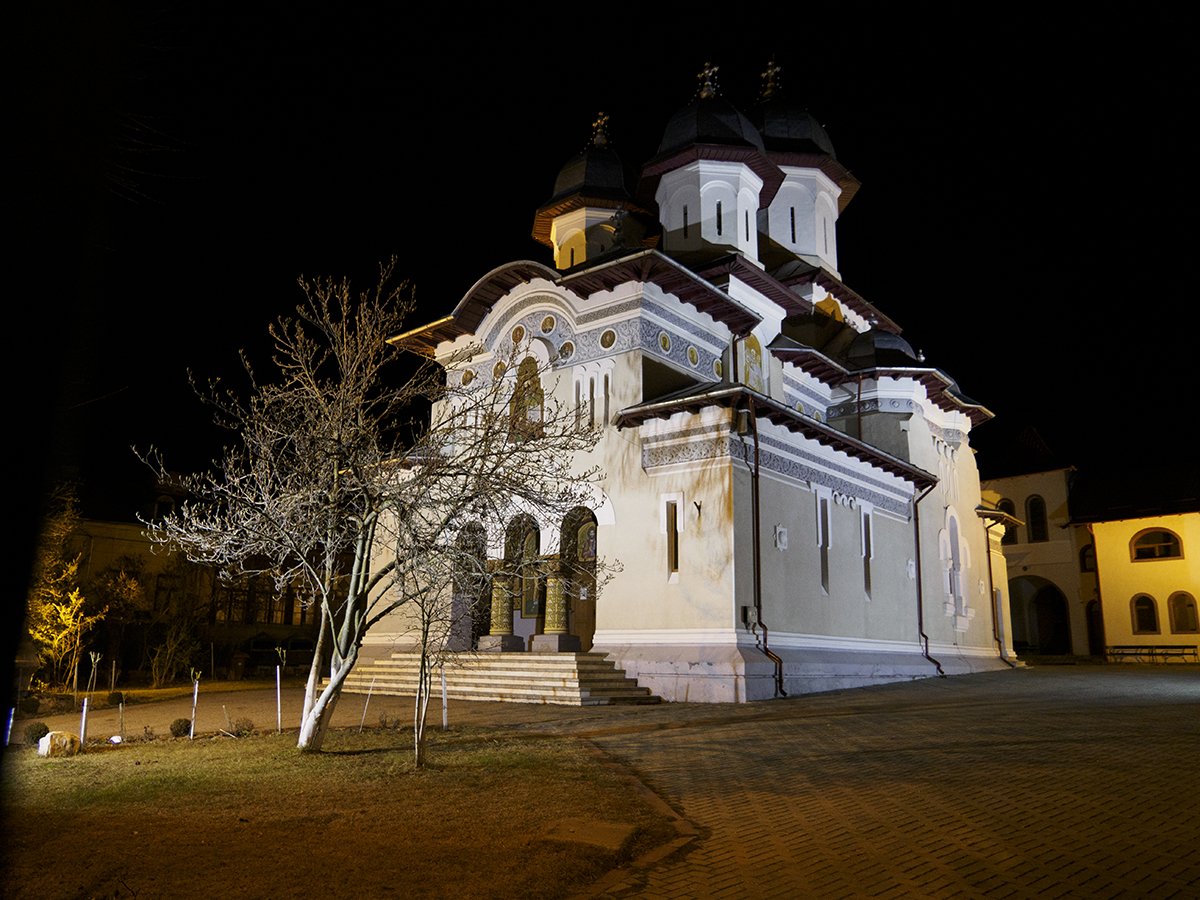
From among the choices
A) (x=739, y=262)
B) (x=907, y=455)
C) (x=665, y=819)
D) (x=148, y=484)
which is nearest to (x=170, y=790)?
(x=665, y=819)

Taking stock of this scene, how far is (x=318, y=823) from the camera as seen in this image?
20.1 feet

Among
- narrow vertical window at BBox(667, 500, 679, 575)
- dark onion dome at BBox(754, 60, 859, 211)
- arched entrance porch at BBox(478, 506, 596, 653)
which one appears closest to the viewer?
narrow vertical window at BBox(667, 500, 679, 575)

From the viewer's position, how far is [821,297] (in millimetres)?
26953

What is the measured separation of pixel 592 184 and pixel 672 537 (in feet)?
41.3

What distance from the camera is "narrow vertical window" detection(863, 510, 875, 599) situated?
70.0 feet

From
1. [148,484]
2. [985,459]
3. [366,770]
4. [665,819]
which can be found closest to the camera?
[665,819]

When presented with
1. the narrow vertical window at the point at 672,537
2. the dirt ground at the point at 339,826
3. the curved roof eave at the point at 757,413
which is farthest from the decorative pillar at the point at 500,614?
the dirt ground at the point at 339,826

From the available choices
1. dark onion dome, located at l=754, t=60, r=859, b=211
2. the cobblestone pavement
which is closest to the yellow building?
dark onion dome, located at l=754, t=60, r=859, b=211

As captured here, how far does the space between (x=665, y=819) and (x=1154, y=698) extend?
12755 millimetres

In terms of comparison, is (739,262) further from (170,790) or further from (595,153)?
(170,790)

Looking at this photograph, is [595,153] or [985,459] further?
[985,459]

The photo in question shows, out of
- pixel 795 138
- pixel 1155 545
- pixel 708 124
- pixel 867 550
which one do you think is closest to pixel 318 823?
pixel 867 550

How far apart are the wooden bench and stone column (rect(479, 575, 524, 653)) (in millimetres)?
26775

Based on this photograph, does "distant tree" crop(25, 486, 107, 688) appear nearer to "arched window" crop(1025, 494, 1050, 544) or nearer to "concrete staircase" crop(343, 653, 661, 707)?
"concrete staircase" crop(343, 653, 661, 707)
